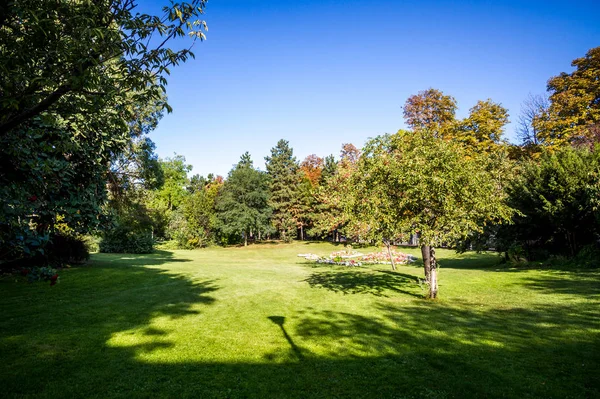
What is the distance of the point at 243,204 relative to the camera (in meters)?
49.4

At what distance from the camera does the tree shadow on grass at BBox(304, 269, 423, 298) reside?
1479 cm

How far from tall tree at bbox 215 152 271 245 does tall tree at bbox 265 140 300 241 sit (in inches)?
Answer: 84.6

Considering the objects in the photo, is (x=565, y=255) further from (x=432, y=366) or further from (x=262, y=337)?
(x=262, y=337)

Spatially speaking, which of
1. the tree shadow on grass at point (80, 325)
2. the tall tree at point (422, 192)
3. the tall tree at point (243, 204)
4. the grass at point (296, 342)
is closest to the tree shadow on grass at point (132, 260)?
the tree shadow on grass at point (80, 325)

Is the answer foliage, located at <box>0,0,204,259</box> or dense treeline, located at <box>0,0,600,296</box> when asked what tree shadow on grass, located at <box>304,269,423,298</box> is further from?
foliage, located at <box>0,0,204,259</box>

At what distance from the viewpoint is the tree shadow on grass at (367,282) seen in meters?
14.8

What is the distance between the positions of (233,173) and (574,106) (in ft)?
141

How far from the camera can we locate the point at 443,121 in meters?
43.5

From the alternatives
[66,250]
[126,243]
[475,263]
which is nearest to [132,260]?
[66,250]

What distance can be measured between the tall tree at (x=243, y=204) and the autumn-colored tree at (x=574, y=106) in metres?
36.4

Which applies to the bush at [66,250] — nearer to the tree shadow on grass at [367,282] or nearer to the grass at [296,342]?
the grass at [296,342]

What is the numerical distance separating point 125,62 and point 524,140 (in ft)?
149

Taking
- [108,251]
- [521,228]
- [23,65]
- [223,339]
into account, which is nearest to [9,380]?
[223,339]

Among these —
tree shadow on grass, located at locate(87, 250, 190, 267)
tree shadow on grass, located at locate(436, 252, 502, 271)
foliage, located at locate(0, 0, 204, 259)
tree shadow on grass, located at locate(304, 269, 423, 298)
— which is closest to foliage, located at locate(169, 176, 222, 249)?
tree shadow on grass, located at locate(87, 250, 190, 267)
